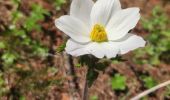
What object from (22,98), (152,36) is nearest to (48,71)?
Result: (22,98)

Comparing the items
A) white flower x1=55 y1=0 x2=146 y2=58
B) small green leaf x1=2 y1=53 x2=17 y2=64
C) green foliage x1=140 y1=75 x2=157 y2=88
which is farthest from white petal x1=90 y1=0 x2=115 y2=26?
green foliage x1=140 y1=75 x2=157 y2=88

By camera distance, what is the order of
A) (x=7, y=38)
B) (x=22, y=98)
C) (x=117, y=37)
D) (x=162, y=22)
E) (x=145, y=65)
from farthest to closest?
1. (x=162, y=22)
2. (x=145, y=65)
3. (x=7, y=38)
4. (x=22, y=98)
5. (x=117, y=37)

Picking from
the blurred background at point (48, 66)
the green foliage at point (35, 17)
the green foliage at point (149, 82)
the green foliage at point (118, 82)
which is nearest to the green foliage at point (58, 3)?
the blurred background at point (48, 66)

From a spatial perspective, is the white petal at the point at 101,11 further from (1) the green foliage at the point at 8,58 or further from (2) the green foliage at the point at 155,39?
(2) the green foliage at the point at 155,39

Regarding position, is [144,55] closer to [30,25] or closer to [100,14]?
[30,25]

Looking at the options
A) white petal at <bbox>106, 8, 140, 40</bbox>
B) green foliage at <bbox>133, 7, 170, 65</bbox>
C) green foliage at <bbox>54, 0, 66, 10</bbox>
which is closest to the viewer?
white petal at <bbox>106, 8, 140, 40</bbox>

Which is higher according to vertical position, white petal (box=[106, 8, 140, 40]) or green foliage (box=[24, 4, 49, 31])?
white petal (box=[106, 8, 140, 40])

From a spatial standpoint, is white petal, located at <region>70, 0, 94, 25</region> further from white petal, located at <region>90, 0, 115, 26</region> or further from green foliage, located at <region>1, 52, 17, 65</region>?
green foliage, located at <region>1, 52, 17, 65</region>
